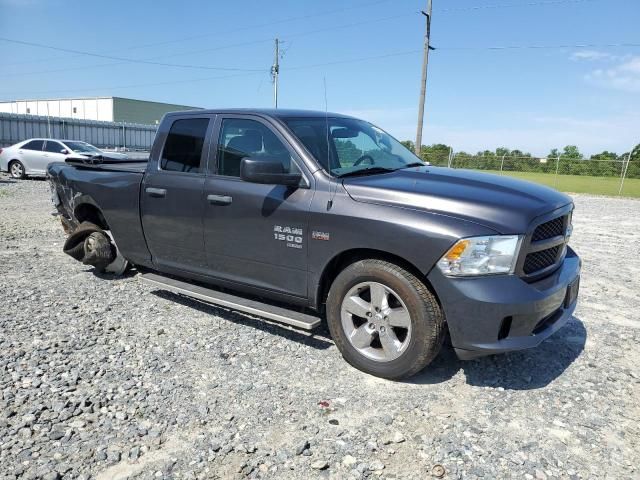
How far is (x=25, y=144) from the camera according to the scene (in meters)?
18.8

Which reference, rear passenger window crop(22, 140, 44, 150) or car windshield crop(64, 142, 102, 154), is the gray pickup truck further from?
rear passenger window crop(22, 140, 44, 150)

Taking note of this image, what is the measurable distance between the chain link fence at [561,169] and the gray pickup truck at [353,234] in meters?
24.6

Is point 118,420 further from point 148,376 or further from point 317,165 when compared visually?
point 317,165

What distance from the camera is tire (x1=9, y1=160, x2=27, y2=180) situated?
19000 mm

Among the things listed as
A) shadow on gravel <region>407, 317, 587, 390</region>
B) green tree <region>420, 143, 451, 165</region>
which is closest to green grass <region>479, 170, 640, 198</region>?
green tree <region>420, 143, 451, 165</region>

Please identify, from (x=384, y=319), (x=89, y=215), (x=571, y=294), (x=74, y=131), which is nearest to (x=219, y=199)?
(x=384, y=319)

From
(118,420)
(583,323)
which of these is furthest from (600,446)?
(118,420)

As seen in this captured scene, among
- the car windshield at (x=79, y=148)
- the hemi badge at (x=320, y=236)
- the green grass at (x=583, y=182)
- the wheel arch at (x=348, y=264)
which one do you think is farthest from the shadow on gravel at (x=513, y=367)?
the green grass at (x=583, y=182)

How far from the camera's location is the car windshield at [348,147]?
13.2ft

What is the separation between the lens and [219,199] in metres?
4.29

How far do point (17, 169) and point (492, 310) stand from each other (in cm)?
2072

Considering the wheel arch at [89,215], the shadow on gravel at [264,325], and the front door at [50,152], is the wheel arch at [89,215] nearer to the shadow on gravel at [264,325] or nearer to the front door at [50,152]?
the shadow on gravel at [264,325]

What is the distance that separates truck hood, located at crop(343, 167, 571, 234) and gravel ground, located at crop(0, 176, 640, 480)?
1263mm

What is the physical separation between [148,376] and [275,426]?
3.73 ft
